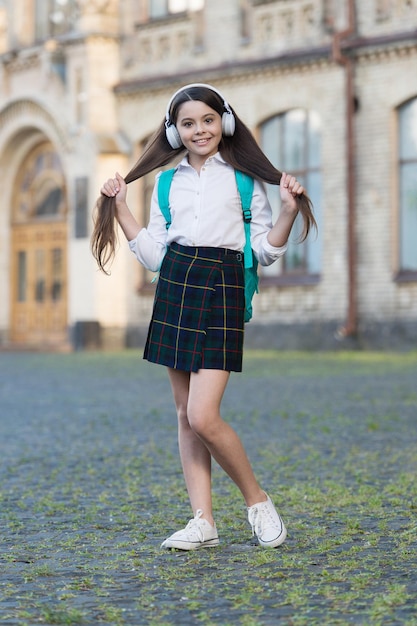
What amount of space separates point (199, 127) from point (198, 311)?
0.72 meters

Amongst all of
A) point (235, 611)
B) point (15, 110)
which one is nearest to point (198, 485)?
point (235, 611)

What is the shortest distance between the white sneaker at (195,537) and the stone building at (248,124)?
62.0 ft

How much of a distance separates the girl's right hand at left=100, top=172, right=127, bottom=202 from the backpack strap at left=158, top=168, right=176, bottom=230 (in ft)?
0.49

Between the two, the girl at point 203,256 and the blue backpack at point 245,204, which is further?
the blue backpack at point 245,204

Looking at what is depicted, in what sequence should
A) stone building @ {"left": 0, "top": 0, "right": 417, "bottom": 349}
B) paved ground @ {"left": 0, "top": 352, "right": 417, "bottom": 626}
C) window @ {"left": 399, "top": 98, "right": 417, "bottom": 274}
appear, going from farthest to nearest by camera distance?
stone building @ {"left": 0, "top": 0, "right": 417, "bottom": 349}, window @ {"left": 399, "top": 98, "right": 417, "bottom": 274}, paved ground @ {"left": 0, "top": 352, "right": 417, "bottom": 626}

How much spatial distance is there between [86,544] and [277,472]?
2.93m

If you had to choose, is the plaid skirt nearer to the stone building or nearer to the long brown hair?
the long brown hair

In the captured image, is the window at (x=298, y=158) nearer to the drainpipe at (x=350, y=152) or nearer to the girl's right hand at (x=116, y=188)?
the drainpipe at (x=350, y=152)

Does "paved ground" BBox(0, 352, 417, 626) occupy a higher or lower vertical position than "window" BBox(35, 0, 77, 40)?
lower

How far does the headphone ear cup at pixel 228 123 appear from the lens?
621cm

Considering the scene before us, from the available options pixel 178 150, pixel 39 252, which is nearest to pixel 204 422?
pixel 178 150

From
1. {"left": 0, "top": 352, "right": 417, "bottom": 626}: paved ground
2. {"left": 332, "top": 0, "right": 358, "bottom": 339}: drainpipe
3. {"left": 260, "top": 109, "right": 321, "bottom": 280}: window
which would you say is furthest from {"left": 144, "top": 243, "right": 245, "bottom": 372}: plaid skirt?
{"left": 260, "top": 109, "right": 321, "bottom": 280}: window

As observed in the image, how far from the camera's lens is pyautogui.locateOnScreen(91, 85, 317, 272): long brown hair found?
20.3ft

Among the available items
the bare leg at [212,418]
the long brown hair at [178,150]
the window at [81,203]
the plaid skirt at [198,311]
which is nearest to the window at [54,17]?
the window at [81,203]
